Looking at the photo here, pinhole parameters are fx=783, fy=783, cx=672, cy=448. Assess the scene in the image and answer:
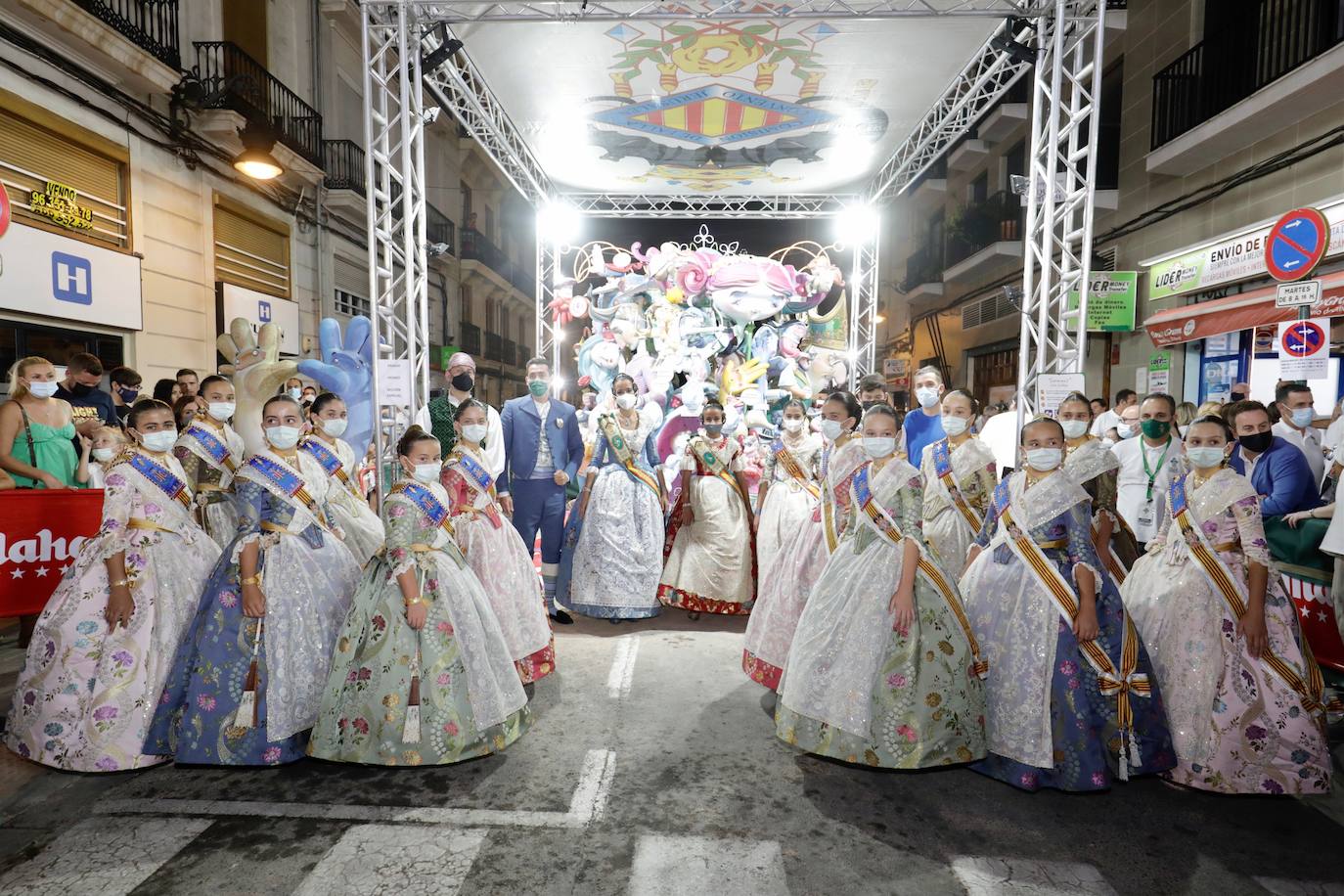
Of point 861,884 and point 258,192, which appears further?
point 258,192

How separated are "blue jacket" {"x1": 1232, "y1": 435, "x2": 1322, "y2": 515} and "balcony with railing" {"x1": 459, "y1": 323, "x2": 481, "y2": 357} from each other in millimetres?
19374

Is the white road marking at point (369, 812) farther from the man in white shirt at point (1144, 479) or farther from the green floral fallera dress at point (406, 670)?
the man in white shirt at point (1144, 479)

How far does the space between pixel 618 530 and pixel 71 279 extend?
21.8 feet

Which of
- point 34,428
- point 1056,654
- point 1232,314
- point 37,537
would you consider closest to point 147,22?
point 34,428

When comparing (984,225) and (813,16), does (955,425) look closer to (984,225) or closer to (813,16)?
(813,16)

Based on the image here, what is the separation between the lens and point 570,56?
23.6ft

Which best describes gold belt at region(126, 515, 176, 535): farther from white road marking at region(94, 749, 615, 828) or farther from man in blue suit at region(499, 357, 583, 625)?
man in blue suit at region(499, 357, 583, 625)

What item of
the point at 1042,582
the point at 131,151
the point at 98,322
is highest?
the point at 131,151

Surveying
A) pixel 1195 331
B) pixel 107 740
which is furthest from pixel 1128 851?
pixel 1195 331

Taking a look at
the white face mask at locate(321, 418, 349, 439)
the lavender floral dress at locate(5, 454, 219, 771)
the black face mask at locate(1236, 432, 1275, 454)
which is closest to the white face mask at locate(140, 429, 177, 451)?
the lavender floral dress at locate(5, 454, 219, 771)

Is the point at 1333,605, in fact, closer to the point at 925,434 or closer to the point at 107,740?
the point at 925,434

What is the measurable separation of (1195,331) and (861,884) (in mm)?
9355

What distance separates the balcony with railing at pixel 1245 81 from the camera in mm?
8211

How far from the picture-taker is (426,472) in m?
3.59
